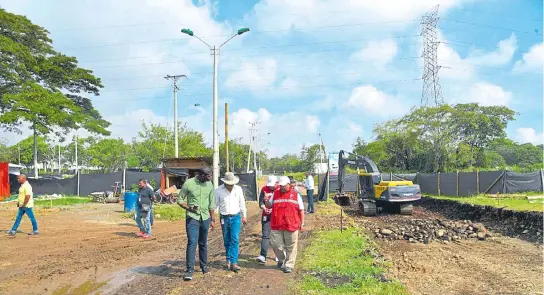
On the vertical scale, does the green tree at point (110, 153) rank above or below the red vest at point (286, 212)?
above

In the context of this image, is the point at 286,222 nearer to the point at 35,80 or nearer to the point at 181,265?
the point at 181,265

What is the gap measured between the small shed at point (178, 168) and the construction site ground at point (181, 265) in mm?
11210

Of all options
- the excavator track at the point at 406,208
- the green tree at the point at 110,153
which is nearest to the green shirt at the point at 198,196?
the excavator track at the point at 406,208

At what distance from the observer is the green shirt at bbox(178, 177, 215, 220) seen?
23.4 ft

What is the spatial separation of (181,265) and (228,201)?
5.66 feet

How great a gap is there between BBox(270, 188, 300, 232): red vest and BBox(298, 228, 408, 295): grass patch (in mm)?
884

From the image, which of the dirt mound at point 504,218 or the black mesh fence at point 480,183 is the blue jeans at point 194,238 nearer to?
the dirt mound at point 504,218

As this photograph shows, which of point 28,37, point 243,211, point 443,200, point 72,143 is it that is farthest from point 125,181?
point 72,143

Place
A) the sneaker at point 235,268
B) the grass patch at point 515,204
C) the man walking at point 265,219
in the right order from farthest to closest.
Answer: the grass patch at point 515,204 < the man walking at point 265,219 < the sneaker at point 235,268

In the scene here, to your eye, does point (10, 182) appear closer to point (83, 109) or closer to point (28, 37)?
point (83, 109)

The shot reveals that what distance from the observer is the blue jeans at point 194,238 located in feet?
22.9

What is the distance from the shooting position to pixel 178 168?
25953 mm

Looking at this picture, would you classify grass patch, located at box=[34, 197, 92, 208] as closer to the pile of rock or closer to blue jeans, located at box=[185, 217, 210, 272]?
the pile of rock

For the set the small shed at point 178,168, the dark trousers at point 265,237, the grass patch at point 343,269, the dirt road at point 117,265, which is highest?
the small shed at point 178,168
